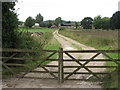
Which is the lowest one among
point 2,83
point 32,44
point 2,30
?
point 2,83

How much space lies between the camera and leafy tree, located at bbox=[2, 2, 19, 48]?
8188 millimetres

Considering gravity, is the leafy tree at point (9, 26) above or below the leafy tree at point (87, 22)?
below

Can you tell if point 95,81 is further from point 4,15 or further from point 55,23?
point 55,23

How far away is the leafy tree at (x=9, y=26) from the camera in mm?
8188

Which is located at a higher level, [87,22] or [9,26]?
[87,22]

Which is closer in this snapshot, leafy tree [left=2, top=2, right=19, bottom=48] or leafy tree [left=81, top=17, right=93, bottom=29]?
leafy tree [left=2, top=2, right=19, bottom=48]

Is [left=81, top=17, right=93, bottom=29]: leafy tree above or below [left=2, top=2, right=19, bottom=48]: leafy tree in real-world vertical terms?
above

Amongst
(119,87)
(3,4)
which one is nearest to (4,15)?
(3,4)

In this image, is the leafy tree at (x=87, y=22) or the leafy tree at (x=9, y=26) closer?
the leafy tree at (x=9, y=26)

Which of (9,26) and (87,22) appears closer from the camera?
(9,26)

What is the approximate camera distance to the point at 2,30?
8.12m

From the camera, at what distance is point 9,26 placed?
8.48 meters

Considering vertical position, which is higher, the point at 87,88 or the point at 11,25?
the point at 11,25

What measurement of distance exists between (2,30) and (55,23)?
399 feet
